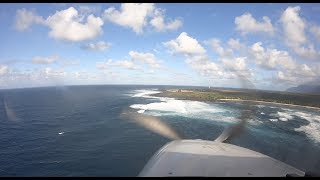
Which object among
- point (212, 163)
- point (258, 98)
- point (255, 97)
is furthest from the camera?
point (255, 97)

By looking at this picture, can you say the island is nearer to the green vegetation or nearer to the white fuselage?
the green vegetation

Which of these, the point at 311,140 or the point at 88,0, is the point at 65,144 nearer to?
the point at 311,140

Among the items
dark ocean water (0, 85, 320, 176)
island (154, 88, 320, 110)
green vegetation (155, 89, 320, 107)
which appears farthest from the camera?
green vegetation (155, 89, 320, 107)

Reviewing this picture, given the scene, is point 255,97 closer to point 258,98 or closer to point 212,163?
point 258,98

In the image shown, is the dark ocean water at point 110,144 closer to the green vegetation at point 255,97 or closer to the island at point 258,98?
the island at point 258,98

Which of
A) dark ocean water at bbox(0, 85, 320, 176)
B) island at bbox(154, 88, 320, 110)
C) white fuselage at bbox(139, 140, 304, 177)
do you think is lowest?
dark ocean water at bbox(0, 85, 320, 176)

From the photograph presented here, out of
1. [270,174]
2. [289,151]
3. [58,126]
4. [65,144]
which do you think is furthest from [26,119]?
[270,174]

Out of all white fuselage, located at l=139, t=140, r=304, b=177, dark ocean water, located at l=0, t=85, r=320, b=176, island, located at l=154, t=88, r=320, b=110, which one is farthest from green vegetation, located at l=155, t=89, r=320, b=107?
white fuselage, located at l=139, t=140, r=304, b=177

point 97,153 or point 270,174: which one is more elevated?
point 270,174

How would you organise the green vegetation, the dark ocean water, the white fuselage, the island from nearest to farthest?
the white fuselage → the dark ocean water → the island → the green vegetation

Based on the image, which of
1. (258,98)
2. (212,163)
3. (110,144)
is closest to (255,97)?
(258,98)

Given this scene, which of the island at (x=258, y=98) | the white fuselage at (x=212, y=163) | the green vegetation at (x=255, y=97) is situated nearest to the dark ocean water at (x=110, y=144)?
the white fuselage at (x=212, y=163)
